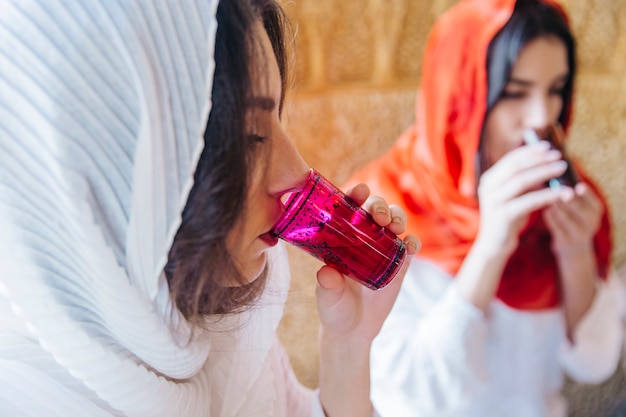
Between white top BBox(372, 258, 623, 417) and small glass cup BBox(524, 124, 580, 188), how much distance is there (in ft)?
0.71

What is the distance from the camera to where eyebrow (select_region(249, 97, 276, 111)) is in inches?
13.1

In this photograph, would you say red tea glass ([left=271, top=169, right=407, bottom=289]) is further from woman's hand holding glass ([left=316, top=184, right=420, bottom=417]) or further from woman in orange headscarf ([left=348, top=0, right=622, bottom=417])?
woman in orange headscarf ([left=348, top=0, right=622, bottom=417])

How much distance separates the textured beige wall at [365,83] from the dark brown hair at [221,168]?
0.49 meters

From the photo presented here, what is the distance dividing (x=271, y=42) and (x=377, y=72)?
56 centimetres

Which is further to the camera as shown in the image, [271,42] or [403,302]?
[403,302]

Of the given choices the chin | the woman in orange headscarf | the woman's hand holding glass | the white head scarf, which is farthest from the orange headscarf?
the white head scarf

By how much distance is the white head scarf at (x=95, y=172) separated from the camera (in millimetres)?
279

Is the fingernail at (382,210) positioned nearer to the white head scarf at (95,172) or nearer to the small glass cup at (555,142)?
the white head scarf at (95,172)

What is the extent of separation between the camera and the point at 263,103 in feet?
1.12

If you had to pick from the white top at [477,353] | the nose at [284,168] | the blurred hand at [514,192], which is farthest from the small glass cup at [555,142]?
the nose at [284,168]

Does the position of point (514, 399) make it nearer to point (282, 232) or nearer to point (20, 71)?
point (282, 232)

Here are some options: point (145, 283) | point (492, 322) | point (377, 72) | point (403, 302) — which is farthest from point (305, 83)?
point (145, 283)

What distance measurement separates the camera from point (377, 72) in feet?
3.02

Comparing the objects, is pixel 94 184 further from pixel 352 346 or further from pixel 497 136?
pixel 497 136
